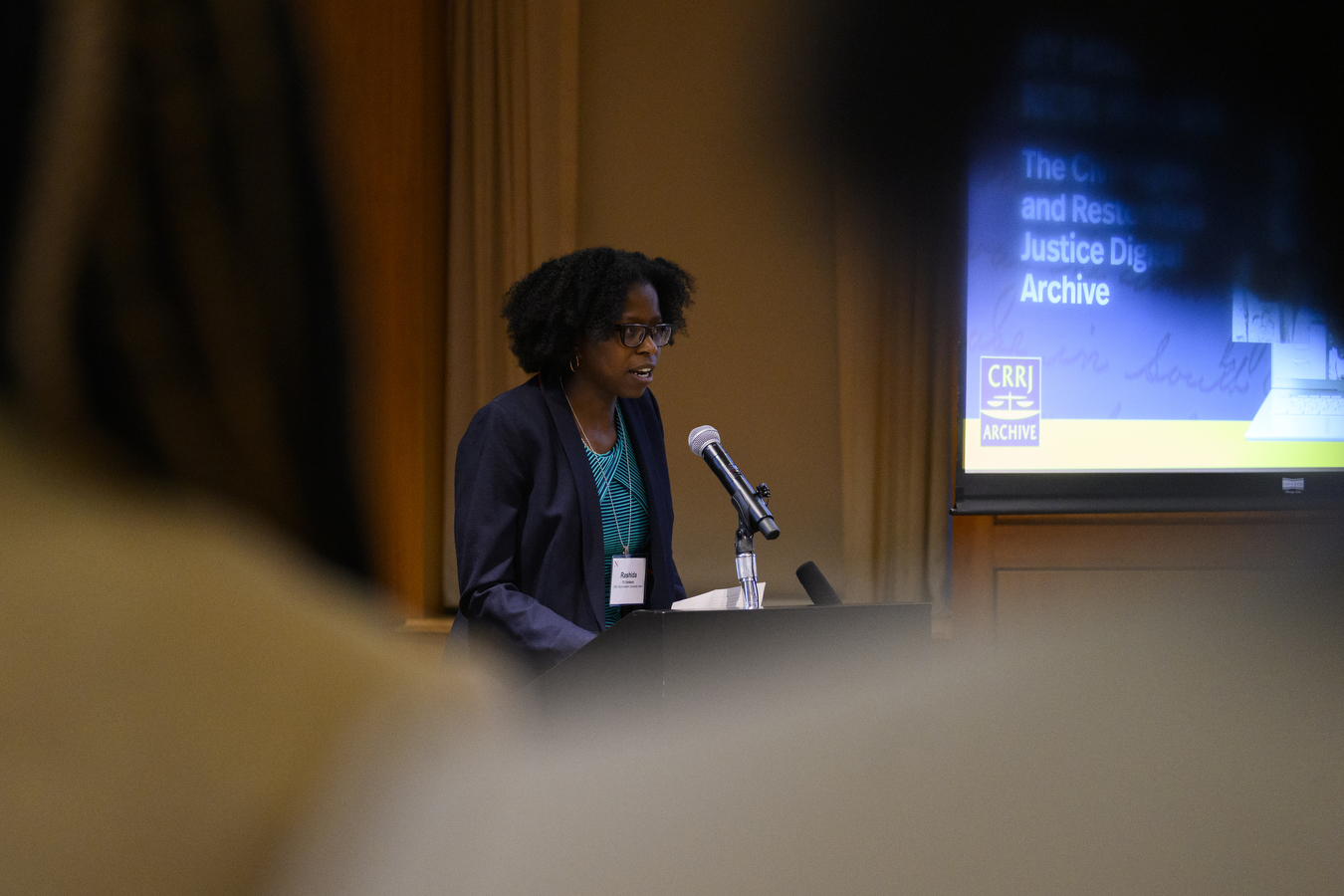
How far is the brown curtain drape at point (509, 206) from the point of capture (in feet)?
10.3

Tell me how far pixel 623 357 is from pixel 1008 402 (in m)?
0.98

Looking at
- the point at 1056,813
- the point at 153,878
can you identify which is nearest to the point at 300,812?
the point at 153,878

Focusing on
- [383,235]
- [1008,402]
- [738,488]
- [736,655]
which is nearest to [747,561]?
[738,488]

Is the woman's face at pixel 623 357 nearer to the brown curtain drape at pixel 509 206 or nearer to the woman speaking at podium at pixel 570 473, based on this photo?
the woman speaking at podium at pixel 570 473

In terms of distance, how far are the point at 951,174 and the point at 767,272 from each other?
3.22 metres

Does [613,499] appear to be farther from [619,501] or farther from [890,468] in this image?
[890,468]

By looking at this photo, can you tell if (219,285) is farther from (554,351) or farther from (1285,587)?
(554,351)

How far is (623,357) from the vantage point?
1.83m

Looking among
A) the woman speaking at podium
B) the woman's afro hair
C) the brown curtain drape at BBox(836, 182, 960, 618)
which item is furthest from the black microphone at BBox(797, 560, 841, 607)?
the brown curtain drape at BBox(836, 182, 960, 618)

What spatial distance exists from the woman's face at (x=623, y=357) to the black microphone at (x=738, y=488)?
0.54 metres

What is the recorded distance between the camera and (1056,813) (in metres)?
0.22

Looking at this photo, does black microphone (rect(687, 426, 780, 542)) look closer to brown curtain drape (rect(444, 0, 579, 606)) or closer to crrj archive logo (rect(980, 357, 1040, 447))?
crrj archive logo (rect(980, 357, 1040, 447))

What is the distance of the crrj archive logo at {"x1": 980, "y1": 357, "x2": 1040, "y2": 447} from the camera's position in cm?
75

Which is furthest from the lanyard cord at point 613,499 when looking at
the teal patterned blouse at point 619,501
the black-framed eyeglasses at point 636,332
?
the black-framed eyeglasses at point 636,332
